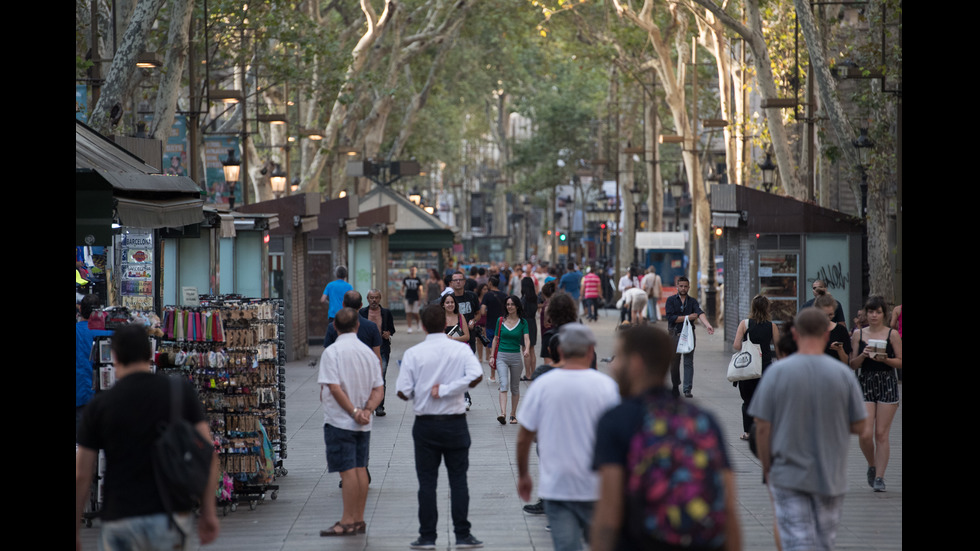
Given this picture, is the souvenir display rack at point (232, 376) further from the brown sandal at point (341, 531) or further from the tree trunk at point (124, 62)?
the tree trunk at point (124, 62)

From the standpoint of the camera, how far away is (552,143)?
65.9m

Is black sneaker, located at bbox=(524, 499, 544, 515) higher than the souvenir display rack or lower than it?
lower

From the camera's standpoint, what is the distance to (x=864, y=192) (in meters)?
20.4

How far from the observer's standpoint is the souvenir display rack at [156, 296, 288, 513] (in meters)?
9.64

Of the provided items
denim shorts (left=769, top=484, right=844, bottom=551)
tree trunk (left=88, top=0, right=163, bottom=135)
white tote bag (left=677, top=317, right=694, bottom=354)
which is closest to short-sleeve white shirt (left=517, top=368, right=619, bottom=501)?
denim shorts (left=769, top=484, right=844, bottom=551)

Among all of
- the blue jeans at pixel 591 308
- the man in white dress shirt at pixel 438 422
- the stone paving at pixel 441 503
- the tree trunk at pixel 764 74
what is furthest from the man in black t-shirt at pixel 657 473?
the blue jeans at pixel 591 308

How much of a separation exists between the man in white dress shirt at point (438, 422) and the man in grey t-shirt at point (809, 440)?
2.42 metres

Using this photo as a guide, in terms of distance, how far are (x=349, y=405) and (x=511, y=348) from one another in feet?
21.1

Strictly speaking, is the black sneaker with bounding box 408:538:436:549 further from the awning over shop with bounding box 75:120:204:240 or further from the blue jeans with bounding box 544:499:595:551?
the awning over shop with bounding box 75:120:204:240

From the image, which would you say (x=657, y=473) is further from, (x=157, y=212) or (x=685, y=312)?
(x=685, y=312)

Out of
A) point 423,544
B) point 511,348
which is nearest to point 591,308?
point 511,348

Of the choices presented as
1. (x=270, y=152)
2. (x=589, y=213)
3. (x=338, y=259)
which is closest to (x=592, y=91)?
(x=589, y=213)

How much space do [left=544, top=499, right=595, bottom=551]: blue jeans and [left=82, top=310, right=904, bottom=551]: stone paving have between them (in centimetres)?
219
